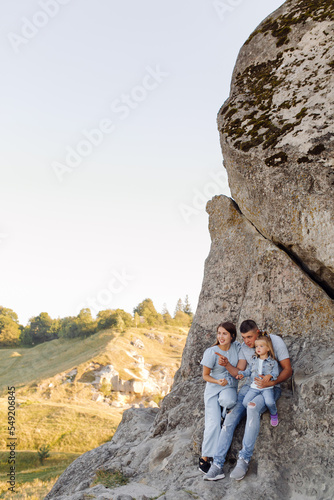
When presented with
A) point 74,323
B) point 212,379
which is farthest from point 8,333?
point 212,379

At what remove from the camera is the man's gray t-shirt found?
21.3ft

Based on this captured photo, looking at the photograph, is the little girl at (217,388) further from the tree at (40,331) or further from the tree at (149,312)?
the tree at (40,331)

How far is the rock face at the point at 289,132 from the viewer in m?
7.73

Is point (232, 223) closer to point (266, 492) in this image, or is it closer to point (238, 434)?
point (238, 434)

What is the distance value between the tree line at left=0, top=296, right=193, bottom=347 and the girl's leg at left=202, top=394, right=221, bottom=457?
2491 inches

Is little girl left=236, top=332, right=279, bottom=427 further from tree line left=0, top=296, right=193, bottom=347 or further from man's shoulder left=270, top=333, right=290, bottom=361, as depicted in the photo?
tree line left=0, top=296, right=193, bottom=347

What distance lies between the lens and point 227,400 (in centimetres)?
659

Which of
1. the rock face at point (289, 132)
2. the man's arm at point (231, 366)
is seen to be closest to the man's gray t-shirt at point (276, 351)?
the man's arm at point (231, 366)

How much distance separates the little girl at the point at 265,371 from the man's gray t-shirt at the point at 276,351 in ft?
0.32

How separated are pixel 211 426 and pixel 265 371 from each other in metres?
1.35

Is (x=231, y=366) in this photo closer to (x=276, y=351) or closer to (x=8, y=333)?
(x=276, y=351)

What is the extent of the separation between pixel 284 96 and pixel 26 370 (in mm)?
58127

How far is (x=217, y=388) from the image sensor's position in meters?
6.80

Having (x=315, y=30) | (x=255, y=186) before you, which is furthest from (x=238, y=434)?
(x=315, y=30)
